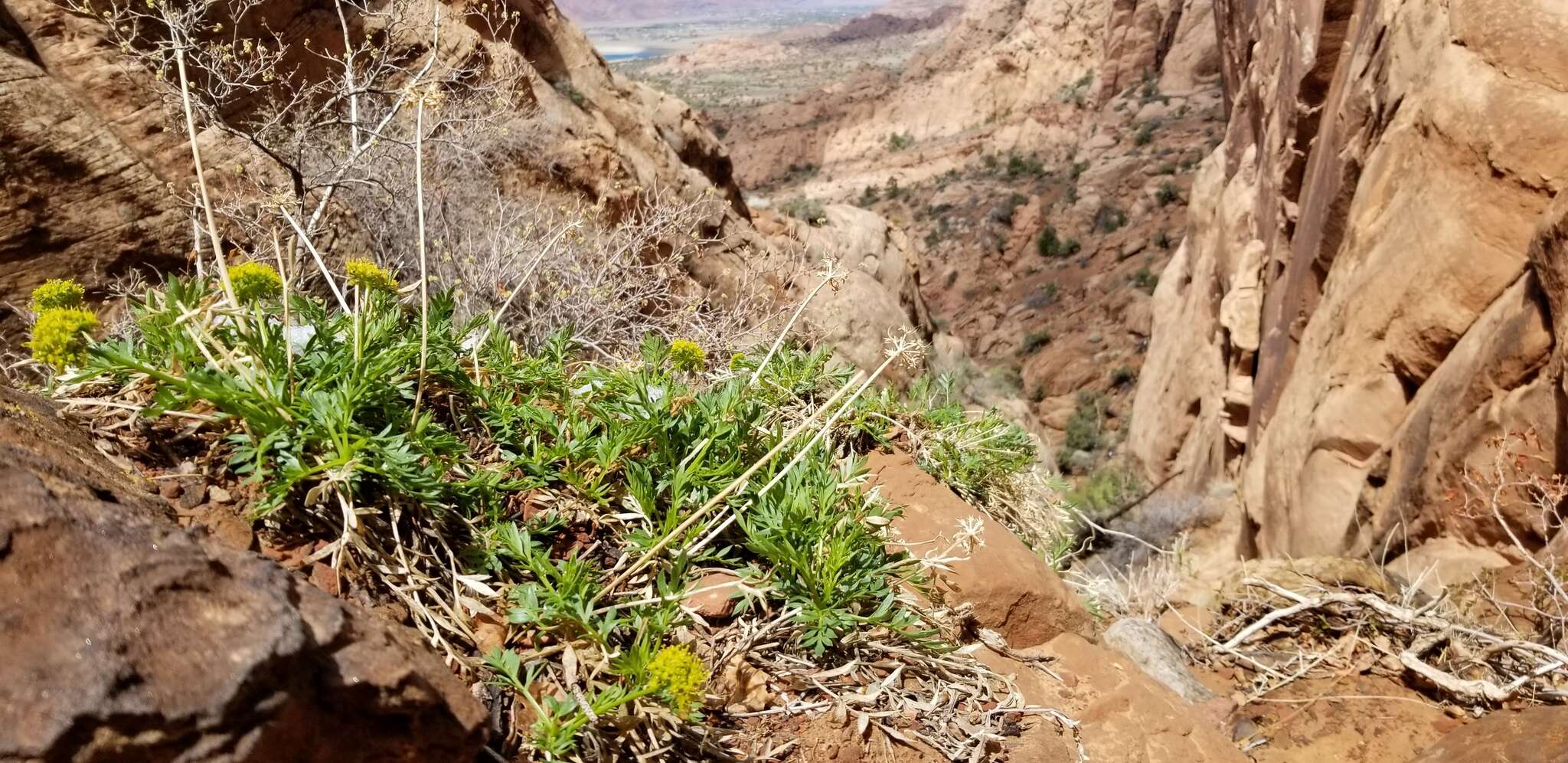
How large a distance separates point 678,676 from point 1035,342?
19751 millimetres

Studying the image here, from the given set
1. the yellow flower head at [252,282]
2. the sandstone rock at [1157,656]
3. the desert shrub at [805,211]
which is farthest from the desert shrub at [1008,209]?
the yellow flower head at [252,282]

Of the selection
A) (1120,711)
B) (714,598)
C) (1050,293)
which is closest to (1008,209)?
(1050,293)

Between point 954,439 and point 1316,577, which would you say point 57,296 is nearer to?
point 954,439

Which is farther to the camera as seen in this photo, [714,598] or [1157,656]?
[1157,656]

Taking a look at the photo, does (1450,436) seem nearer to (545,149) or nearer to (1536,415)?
(1536,415)

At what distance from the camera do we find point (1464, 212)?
4.85 m

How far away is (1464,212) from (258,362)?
6022mm

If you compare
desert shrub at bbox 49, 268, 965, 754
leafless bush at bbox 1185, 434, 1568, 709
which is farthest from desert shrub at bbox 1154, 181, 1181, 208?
desert shrub at bbox 49, 268, 965, 754

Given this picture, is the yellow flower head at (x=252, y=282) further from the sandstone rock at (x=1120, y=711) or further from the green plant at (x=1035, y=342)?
the green plant at (x=1035, y=342)

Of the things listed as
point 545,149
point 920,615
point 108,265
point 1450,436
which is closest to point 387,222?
point 108,265

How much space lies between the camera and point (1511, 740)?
2.34 metres

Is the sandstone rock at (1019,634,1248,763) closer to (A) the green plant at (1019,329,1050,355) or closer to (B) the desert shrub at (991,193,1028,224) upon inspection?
(A) the green plant at (1019,329,1050,355)

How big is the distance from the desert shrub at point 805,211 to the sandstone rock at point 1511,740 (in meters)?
10.8

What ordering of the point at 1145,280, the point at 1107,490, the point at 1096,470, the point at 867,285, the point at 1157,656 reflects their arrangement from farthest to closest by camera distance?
the point at 1145,280, the point at 1096,470, the point at 1107,490, the point at 867,285, the point at 1157,656
